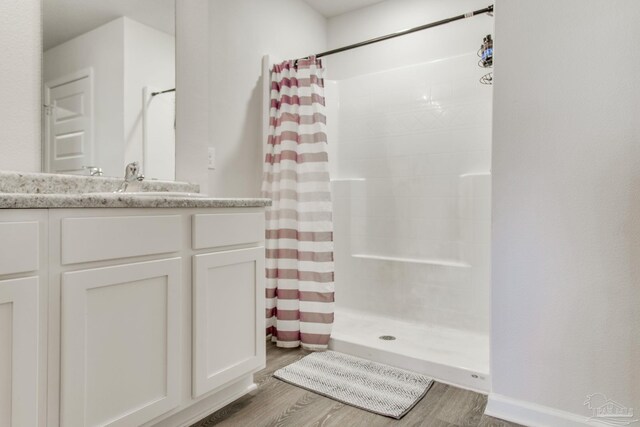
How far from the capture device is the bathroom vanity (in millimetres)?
969

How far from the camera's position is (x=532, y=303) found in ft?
4.83

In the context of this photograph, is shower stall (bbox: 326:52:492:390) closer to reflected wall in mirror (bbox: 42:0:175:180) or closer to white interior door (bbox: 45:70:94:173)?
reflected wall in mirror (bbox: 42:0:175:180)

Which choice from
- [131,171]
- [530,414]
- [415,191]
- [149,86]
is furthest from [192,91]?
[530,414]

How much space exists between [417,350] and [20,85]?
216cm

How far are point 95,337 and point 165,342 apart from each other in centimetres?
24

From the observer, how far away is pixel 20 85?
57.1 inches

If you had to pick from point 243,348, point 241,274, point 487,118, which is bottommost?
point 243,348

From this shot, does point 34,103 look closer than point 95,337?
No

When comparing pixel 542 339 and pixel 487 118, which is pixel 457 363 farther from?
pixel 487 118

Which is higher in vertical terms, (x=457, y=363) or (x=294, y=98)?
(x=294, y=98)

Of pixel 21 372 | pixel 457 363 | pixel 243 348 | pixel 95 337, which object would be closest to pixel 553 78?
pixel 457 363

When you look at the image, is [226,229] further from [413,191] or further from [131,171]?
[413,191]

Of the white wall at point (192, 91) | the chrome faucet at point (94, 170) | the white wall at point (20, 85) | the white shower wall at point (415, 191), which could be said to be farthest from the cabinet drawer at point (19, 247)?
the white shower wall at point (415, 191)

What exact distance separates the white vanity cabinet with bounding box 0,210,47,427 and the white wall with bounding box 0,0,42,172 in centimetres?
62
